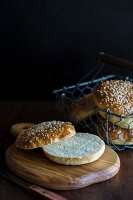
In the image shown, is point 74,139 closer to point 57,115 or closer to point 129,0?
point 57,115

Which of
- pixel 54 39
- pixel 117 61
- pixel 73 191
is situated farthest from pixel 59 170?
pixel 54 39

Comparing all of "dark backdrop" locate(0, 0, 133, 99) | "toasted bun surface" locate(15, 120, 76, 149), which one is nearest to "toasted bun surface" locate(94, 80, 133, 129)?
"toasted bun surface" locate(15, 120, 76, 149)

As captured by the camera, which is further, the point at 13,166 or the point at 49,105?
the point at 49,105

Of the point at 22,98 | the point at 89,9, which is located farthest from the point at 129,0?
the point at 22,98

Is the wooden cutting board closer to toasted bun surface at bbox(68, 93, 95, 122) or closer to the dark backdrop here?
toasted bun surface at bbox(68, 93, 95, 122)

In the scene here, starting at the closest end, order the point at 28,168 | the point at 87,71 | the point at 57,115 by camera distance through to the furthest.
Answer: the point at 28,168 → the point at 57,115 → the point at 87,71

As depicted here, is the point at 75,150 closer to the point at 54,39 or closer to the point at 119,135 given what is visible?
the point at 119,135
